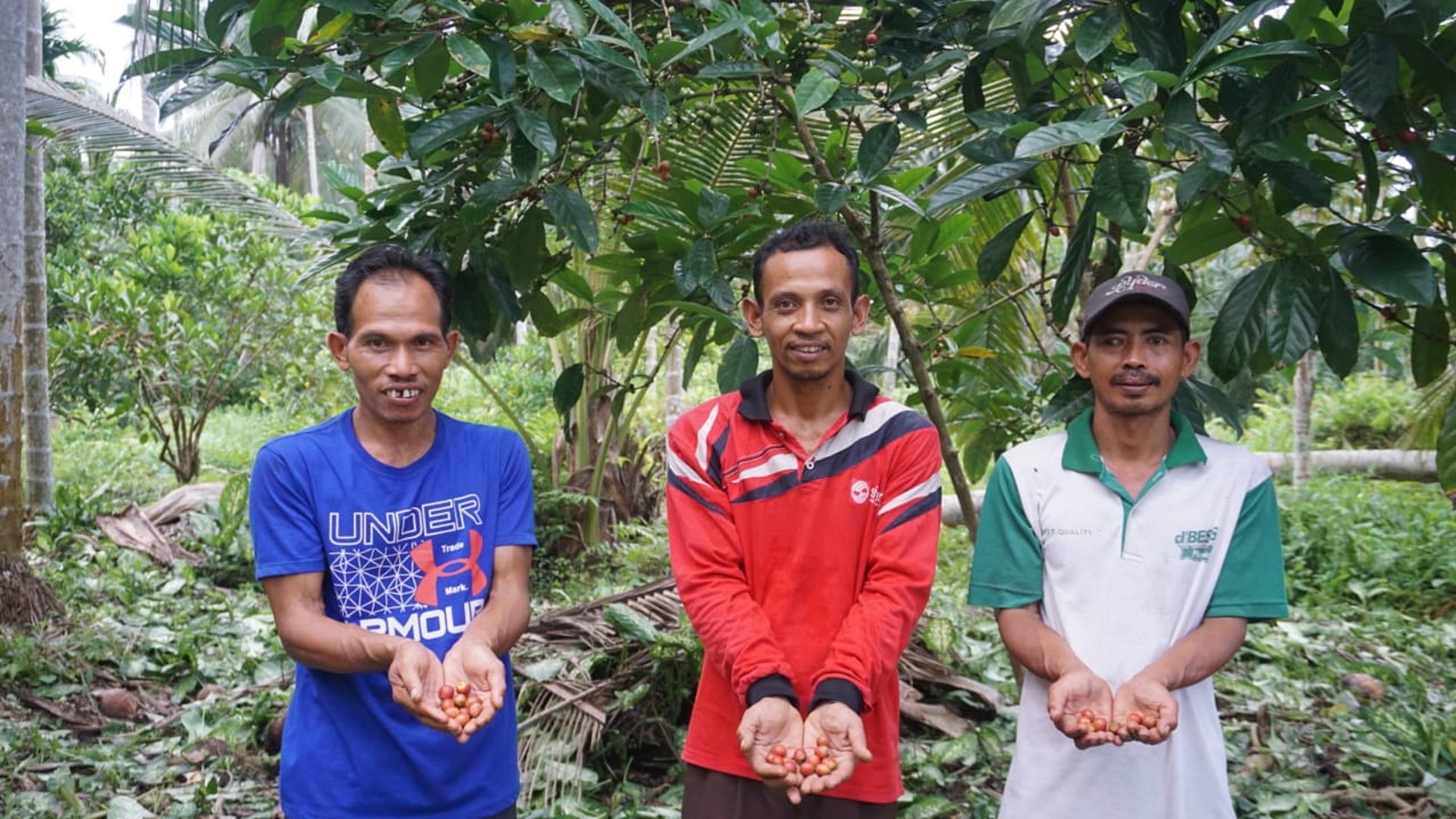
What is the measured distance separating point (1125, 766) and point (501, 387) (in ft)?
37.0

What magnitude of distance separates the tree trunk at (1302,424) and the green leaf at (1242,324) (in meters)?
6.32

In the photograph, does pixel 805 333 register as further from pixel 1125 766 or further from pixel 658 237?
pixel 1125 766

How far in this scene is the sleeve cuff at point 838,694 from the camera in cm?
174

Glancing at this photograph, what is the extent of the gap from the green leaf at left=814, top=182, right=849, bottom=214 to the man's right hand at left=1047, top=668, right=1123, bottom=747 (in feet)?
2.74

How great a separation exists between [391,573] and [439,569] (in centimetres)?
7

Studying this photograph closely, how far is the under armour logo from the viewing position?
5.98 feet

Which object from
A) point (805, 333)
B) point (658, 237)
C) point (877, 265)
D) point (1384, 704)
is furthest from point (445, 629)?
point (1384, 704)

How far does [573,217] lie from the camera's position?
2.12 meters

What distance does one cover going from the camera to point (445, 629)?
1824 millimetres

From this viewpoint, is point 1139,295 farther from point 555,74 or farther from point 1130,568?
point 555,74

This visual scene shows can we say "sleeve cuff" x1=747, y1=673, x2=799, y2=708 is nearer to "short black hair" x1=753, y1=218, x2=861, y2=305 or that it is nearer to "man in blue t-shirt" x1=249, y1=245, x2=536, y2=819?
"man in blue t-shirt" x1=249, y1=245, x2=536, y2=819

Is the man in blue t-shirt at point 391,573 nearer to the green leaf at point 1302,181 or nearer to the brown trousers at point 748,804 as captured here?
the brown trousers at point 748,804

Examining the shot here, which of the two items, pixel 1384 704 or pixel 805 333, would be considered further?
pixel 1384 704

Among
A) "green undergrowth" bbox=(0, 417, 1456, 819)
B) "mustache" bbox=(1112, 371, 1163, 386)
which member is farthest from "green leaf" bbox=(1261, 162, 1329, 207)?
"green undergrowth" bbox=(0, 417, 1456, 819)
